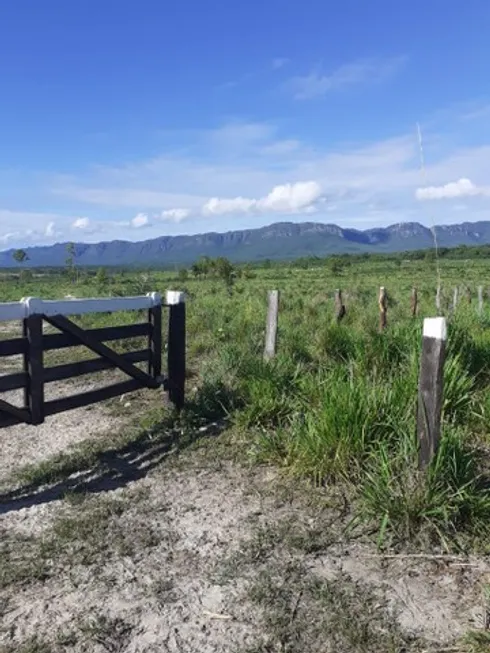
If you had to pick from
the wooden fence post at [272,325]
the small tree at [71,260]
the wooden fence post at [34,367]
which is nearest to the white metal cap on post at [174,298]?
the wooden fence post at [34,367]

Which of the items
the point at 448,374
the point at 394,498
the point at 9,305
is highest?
the point at 9,305

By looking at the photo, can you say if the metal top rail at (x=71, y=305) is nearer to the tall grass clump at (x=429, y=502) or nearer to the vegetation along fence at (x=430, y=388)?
the tall grass clump at (x=429, y=502)

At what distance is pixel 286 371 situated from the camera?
22.1 ft

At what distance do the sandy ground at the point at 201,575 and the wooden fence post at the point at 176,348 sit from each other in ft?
6.60

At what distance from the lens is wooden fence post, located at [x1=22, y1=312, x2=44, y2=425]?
5.18m

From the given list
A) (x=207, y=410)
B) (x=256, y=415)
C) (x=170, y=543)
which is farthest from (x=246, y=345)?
(x=170, y=543)

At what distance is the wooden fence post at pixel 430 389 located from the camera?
3.93m

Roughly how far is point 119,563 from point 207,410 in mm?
3123

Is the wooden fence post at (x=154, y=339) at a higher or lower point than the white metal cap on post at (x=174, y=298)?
lower

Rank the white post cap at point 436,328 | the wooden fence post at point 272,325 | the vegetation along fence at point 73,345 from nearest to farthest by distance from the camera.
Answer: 1. the white post cap at point 436,328
2. the vegetation along fence at point 73,345
3. the wooden fence post at point 272,325

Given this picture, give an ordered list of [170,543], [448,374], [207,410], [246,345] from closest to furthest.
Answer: [170,543]
[448,374]
[207,410]
[246,345]

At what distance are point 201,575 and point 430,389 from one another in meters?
1.95

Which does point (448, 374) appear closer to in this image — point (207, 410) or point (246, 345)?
point (207, 410)

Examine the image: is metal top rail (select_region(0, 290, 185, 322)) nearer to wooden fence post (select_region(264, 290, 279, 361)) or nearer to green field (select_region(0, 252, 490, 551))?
green field (select_region(0, 252, 490, 551))
